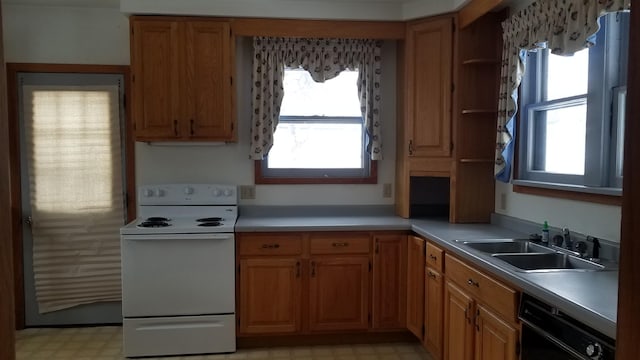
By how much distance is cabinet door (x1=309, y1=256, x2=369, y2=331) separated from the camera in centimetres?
321

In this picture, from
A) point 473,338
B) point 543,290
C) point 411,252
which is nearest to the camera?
point 543,290

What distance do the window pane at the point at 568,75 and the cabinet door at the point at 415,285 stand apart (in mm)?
1213

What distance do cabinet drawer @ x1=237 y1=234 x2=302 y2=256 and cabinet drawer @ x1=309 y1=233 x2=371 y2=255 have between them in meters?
0.11

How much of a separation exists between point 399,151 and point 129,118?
215 centimetres

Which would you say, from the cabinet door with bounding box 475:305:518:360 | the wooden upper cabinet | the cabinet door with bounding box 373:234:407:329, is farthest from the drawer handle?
the cabinet door with bounding box 475:305:518:360

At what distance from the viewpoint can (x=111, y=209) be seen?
3.60 metres

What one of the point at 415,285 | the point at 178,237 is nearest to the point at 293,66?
the point at 178,237

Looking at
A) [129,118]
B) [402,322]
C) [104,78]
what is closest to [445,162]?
[402,322]

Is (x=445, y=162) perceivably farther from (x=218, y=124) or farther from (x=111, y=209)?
(x=111, y=209)

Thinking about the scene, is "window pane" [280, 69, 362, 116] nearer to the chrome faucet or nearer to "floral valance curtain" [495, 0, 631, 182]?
"floral valance curtain" [495, 0, 631, 182]

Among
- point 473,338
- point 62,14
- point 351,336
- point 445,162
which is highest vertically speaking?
point 62,14

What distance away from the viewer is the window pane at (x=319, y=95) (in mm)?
3676

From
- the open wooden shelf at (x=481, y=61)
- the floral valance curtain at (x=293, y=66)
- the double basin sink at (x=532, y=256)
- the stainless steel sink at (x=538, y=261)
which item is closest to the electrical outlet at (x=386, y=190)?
the floral valance curtain at (x=293, y=66)

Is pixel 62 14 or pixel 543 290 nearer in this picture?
pixel 543 290
